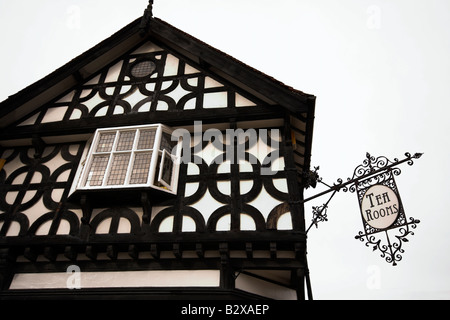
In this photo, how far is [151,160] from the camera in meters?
7.25

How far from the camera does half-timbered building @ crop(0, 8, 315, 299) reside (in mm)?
6531

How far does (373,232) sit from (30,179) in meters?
8.01

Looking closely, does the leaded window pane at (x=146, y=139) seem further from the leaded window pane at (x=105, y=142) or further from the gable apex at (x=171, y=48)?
the gable apex at (x=171, y=48)

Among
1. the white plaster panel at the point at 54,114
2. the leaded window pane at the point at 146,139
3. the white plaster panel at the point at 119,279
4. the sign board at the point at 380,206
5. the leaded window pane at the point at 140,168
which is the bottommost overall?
the white plaster panel at the point at 119,279

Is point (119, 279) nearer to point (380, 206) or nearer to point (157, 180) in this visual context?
point (157, 180)

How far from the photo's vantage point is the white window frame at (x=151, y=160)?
7059mm

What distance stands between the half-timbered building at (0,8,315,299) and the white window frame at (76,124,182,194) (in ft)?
0.10

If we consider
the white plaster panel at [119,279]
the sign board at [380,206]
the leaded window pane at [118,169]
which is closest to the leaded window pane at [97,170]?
the leaded window pane at [118,169]

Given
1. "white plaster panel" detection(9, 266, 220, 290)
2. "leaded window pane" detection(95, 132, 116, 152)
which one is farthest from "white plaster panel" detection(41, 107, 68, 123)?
"white plaster panel" detection(9, 266, 220, 290)

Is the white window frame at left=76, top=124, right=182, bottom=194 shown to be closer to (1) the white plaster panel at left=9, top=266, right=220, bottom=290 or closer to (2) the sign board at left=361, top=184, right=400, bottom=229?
(1) the white plaster panel at left=9, top=266, right=220, bottom=290

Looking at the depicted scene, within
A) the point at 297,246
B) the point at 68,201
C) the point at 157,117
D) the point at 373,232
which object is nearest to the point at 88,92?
the point at 157,117

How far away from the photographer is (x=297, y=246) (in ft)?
20.4

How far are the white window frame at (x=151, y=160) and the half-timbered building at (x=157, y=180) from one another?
29mm

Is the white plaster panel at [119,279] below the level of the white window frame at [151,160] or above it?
below
